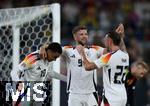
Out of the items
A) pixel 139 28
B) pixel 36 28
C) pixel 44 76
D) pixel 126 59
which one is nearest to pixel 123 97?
pixel 126 59

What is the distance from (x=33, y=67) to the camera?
10586mm

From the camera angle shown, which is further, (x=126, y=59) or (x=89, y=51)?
(x=89, y=51)

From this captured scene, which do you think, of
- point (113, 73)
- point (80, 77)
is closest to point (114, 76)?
point (113, 73)

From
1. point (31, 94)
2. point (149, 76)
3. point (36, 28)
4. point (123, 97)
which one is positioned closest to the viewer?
point (123, 97)

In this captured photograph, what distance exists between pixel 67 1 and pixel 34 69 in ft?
29.2

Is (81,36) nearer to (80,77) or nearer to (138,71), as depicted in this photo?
(80,77)

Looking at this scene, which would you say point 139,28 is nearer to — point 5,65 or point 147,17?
point 147,17

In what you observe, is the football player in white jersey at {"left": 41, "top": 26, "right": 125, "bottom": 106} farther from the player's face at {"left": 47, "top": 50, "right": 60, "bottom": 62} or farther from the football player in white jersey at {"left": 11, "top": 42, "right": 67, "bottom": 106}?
the player's face at {"left": 47, "top": 50, "right": 60, "bottom": 62}

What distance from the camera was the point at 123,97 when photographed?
1023 cm

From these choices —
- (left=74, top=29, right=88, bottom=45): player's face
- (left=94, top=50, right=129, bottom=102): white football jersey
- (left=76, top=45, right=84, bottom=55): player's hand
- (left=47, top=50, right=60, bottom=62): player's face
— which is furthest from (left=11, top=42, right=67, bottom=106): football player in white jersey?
(left=94, top=50, right=129, bottom=102): white football jersey

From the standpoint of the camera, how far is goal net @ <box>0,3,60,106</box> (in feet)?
39.2

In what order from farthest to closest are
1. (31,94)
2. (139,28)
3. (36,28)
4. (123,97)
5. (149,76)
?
(139,28)
(149,76)
(36,28)
(31,94)
(123,97)

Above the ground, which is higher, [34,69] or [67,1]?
[67,1]

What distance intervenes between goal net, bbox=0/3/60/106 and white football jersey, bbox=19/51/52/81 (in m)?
1.19
